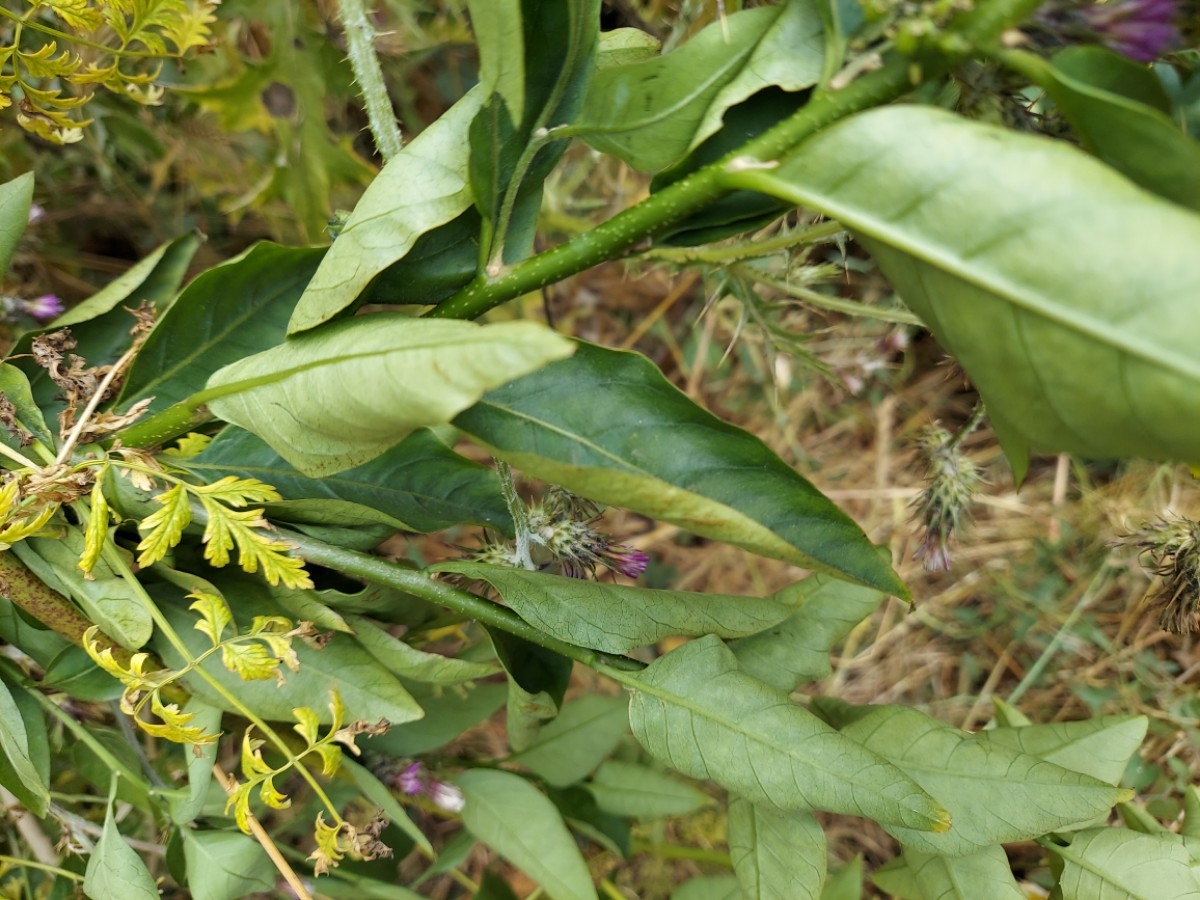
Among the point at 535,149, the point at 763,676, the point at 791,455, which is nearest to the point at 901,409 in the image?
the point at 791,455

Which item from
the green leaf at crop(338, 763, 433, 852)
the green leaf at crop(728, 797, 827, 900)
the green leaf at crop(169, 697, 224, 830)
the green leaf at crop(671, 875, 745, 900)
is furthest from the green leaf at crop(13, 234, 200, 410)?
the green leaf at crop(671, 875, 745, 900)

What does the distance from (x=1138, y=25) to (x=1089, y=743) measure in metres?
0.54

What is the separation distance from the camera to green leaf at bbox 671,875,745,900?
34.6 inches

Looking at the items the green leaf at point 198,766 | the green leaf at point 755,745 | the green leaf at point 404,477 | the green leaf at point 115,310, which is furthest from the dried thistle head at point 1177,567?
the green leaf at point 115,310

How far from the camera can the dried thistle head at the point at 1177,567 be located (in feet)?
2.49

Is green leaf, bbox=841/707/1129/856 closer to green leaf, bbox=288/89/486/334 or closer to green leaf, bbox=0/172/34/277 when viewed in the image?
green leaf, bbox=288/89/486/334

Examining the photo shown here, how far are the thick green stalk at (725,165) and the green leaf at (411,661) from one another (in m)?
0.28

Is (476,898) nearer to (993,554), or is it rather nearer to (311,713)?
(311,713)

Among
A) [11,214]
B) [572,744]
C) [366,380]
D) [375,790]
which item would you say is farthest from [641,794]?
[11,214]

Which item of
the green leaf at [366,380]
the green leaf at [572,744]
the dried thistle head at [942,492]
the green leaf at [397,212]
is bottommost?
the green leaf at [572,744]

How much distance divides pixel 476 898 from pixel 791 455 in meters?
0.94

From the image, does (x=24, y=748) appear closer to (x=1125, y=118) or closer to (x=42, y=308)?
(x=42, y=308)

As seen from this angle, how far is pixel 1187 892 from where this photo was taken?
633 mm

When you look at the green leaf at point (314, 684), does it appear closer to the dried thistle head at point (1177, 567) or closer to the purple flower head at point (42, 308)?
the purple flower head at point (42, 308)
